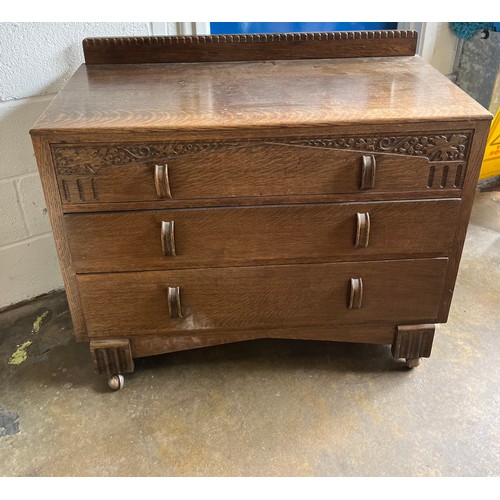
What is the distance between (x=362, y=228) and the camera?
1.18 metres

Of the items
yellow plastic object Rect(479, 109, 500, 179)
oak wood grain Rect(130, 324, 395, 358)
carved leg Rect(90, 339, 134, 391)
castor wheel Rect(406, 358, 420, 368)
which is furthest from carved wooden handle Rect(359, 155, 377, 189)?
yellow plastic object Rect(479, 109, 500, 179)

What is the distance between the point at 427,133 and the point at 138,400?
0.95 meters

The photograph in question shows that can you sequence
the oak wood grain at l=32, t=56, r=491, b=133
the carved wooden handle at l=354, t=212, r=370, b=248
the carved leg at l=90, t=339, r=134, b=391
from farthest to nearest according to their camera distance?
the carved leg at l=90, t=339, r=134, b=391, the carved wooden handle at l=354, t=212, r=370, b=248, the oak wood grain at l=32, t=56, r=491, b=133

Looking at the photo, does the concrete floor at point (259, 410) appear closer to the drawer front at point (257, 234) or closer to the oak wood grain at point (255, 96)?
the drawer front at point (257, 234)

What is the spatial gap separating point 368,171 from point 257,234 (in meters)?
0.28

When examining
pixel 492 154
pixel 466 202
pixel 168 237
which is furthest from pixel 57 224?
pixel 492 154

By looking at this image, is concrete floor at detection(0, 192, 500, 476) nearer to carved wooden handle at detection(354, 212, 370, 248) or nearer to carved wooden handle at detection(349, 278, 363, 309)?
carved wooden handle at detection(349, 278, 363, 309)

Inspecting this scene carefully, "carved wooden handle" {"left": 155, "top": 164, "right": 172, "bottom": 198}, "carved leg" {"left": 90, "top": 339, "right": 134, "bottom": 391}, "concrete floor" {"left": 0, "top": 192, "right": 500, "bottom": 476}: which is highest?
"carved wooden handle" {"left": 155, "top": 164, "right": 172, "bottom": 198}

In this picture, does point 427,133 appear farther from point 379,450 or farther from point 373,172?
point 379,450

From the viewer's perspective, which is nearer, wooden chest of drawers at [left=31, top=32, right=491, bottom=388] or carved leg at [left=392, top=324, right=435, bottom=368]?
wooden chest of drawers at [left=31, top=32, right=491, bottom=388]

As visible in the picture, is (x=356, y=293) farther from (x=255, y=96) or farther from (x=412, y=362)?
(x=255, y=96)

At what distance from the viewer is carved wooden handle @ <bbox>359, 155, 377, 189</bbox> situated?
1108 mm

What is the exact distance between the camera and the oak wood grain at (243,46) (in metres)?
1.39

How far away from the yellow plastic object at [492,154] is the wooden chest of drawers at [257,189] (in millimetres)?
893
